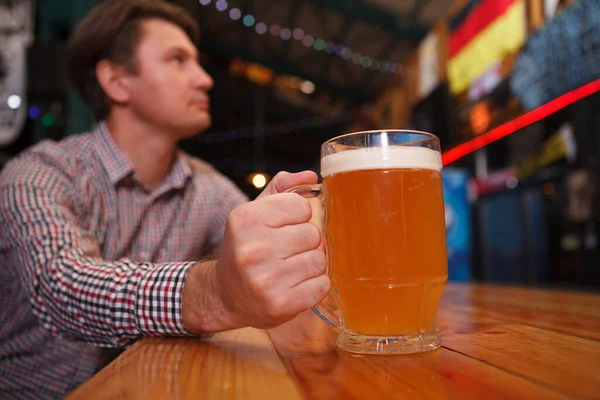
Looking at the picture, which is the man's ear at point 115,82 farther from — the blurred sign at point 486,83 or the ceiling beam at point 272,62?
the ceiling beam at point 272,62

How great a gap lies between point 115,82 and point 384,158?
149 cm

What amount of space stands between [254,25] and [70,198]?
5574 millimetres

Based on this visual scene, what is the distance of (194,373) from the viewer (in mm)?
525

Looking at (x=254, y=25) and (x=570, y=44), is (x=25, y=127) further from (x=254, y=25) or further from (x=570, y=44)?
(x=570, y=44)

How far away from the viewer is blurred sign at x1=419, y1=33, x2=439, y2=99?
225 inches

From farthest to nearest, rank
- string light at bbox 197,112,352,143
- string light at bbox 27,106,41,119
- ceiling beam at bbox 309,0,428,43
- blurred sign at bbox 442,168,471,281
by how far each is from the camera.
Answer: string light at bbox 197,112,352,143 → ceiling beam at bbox 309,0,428,43 → blurred sign at bbox 442,168,471,281 → string light at bbox 27,106,41,119

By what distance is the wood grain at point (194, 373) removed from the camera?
446 millimetres

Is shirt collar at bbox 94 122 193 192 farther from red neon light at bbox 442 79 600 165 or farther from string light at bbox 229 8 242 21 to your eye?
string light at bbox 229 8 242 21

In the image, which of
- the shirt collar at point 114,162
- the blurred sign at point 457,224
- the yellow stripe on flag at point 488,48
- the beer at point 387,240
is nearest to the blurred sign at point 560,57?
the yellow stripe on flag at point 488,48

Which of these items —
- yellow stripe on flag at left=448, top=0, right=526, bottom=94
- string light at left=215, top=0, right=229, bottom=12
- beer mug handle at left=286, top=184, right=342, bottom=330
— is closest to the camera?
beer mug handle at left=286, top=184, right=342, bottom=330

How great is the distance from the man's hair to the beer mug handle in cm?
131

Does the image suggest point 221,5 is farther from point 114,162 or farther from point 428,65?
point 114,162

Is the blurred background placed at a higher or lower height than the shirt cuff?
higher

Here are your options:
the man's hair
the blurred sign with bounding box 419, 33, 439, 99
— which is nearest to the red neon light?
the blurred sign with bounding box 419, 33, 439, 99
